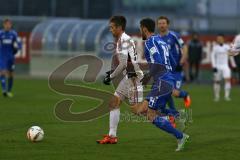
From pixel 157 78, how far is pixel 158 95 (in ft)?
1.17

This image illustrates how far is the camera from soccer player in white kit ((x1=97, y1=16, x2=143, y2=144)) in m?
13.0

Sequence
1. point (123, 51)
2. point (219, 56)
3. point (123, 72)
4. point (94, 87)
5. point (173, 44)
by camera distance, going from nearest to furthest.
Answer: point (123, 51) → point (123, 72) → point (173, 44) → point (219, 56) → point (94, 87)

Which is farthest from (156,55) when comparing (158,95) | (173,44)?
(173,44)

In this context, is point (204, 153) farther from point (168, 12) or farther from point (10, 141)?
point (168, 12)

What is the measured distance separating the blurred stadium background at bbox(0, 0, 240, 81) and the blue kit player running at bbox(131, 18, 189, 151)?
77.1ft

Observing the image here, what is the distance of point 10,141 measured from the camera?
13.1 m

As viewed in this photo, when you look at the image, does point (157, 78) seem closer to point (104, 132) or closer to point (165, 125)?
point (165, 125)

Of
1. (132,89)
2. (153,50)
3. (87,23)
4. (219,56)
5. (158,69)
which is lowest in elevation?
(219,56)

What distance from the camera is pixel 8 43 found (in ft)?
80.2

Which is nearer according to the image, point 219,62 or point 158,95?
point 158,95

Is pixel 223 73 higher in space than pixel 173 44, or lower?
lower

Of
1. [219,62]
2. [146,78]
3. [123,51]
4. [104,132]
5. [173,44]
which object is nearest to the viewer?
[146,78]

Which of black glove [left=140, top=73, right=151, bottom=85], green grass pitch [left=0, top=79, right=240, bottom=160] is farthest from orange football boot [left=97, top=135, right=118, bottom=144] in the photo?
black glove [left=140, top=73, right=151, bottom=85]

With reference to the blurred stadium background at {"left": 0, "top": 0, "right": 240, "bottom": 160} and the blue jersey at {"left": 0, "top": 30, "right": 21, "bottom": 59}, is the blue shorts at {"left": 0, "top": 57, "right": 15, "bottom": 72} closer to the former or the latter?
the blue jersey at {"left": 0, "top": 30, "right": 21, "bottom": 59}
